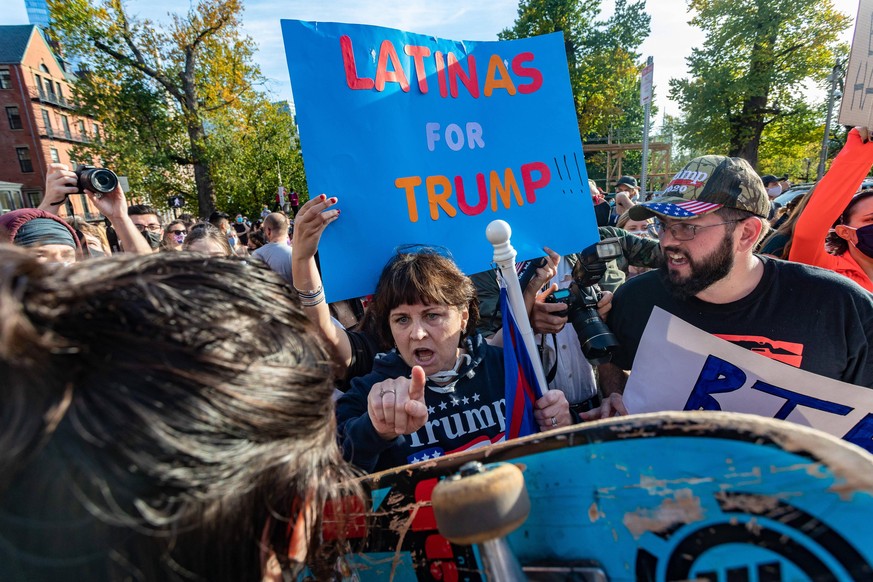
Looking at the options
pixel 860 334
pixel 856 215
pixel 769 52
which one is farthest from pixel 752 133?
pixel 860 334

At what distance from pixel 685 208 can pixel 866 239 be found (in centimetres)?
134

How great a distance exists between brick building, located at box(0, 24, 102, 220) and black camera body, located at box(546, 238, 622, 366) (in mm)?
41666

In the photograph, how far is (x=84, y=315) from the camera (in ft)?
1.58

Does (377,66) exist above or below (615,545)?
above

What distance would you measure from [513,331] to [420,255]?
51 centimetres

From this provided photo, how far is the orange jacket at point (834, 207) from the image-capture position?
223 cm

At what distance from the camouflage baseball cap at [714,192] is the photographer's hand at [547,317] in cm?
60

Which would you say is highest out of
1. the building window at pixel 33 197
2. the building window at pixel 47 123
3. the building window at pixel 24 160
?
the building window at pixel 47 123

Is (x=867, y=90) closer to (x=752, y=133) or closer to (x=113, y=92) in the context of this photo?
(x=113, y=92)

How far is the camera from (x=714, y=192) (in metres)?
1.82

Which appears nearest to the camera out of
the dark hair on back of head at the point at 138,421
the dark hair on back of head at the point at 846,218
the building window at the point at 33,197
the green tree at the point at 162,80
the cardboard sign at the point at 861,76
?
the dark hair on back of head at the point at 138,421

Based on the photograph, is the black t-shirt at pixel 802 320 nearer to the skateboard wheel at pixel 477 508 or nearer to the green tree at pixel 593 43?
the skateboard wheel at pixel 477 508

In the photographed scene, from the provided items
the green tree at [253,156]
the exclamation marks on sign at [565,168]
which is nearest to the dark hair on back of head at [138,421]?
the exclamation marks on sign at [565,168]

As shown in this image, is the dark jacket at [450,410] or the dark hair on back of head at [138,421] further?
the dark jacket at [450,410]
